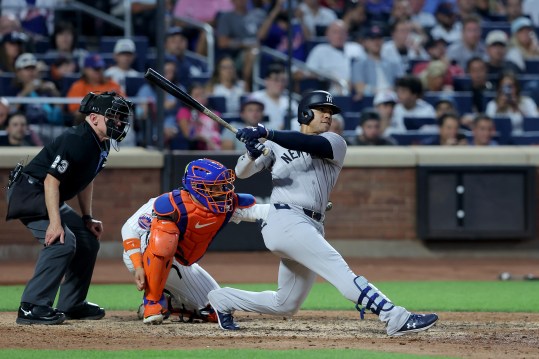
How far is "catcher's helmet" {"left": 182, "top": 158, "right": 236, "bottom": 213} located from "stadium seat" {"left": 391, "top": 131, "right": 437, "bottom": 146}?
22.5 feet

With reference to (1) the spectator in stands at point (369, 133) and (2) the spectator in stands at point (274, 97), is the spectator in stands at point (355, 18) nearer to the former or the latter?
(2) the spectator in stands at point (274, 97)

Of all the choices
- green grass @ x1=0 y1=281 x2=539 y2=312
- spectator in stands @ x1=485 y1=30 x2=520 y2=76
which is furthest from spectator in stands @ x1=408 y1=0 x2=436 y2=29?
green grass @ x1=0 y1=281 x2=539 y2=312

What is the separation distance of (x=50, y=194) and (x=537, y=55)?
11.1 m

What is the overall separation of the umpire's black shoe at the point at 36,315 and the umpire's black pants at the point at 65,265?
4 cm

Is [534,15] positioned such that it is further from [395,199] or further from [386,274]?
[386,274]

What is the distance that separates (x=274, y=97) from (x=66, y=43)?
2.79m

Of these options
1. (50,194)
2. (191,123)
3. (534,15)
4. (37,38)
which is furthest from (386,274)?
(534,15)

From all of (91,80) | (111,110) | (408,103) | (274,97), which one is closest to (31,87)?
(91,80)

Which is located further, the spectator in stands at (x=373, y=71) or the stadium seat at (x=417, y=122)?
the spectator in stands at (x=373, y=71)

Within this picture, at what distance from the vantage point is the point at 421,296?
33.2 feet

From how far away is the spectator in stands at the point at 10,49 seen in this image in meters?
14.0

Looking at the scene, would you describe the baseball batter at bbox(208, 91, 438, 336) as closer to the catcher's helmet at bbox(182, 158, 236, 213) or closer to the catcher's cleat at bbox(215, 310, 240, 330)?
the catcher's cleat at bbox(215, 310, 240, 330)

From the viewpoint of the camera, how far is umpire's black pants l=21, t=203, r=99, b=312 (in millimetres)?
7711

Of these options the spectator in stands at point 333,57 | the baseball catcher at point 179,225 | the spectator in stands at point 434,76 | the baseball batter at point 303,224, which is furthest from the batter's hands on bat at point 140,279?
the spectator in stands at point 434,76
